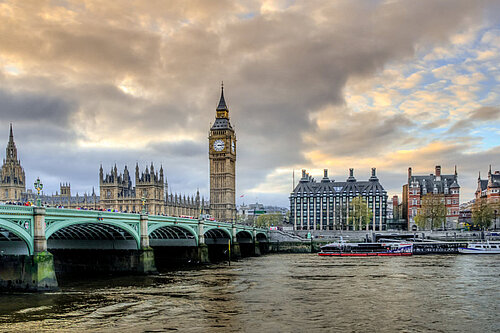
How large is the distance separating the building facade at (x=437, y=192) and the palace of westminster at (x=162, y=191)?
63.7m

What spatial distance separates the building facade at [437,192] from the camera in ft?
484

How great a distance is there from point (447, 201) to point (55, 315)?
13289 cm

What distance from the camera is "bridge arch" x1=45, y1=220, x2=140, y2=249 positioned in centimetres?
5672

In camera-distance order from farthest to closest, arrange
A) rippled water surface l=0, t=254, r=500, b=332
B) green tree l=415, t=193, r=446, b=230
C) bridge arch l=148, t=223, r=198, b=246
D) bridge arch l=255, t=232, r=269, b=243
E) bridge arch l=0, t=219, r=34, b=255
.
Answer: green tree l=415, t=193, r=446, b=230 < bridge arch l=255, t=232, r=269, b=243 < bridge arch l=148, t=223, r=198, b=246 < bridge arch l=0, t=219, r=34, b=255 < rippled water surface l=0, t=254, r=500, b=332

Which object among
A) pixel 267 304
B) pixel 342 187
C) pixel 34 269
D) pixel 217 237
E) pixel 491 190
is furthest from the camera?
pixel 342 187

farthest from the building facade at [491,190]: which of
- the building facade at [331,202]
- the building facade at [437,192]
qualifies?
the building facade at [331,202]

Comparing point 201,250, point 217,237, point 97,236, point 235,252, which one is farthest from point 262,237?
point 97,236

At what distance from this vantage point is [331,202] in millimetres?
177750

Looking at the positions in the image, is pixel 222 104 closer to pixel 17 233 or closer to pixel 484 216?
pixel 484 216

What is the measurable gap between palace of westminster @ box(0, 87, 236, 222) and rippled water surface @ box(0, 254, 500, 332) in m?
111

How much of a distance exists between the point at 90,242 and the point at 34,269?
20.7 m

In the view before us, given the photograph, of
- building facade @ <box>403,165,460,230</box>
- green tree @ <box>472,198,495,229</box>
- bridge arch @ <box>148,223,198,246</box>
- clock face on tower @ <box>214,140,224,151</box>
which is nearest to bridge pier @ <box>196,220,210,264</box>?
bridge arch @ <box>148,223,198,246</box>

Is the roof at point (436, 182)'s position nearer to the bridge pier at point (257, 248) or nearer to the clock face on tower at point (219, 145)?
the bridge pier at point (257, 248)

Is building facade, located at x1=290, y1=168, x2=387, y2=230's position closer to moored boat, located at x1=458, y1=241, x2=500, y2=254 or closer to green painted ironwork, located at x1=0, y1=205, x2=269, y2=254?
moored boat, located at x1=458, y1=241, x2=500, y2=254
